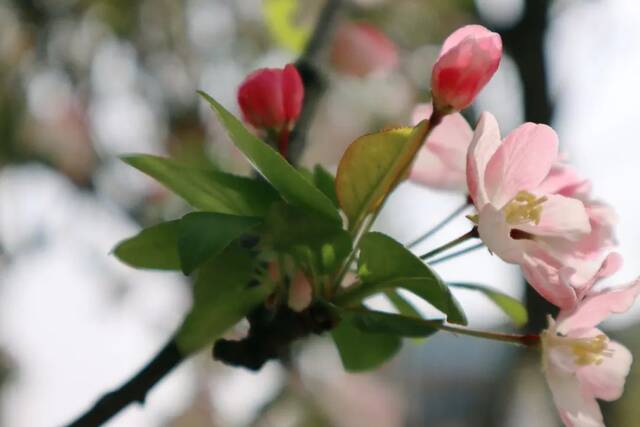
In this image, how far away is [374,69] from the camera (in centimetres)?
174

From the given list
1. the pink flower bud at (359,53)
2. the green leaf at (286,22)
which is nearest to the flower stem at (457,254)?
the green leaf at (286,22)

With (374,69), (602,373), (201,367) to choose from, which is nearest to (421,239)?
(602,373)

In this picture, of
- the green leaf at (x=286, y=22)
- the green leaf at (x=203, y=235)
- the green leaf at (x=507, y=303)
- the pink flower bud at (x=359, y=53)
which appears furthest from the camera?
the pink flower bud at (x=359, y=53)

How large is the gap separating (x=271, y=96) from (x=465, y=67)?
5.9 inches

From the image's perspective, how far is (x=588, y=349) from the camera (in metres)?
0.67

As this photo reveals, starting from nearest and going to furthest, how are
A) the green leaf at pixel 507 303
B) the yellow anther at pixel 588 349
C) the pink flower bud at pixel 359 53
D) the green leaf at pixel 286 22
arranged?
1. the yellow anther at pixel 588 349
2. the green leaf at pixel 507 303
3. the green leaf at pixel 286 22
4. the pink flower bud at pixel 359 53

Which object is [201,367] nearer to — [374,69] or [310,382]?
[310,382]

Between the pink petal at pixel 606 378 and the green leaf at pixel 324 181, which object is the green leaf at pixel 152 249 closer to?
the green leaf at pixel 324 181

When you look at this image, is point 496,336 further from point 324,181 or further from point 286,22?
point 286,22

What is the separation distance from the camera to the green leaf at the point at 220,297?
2.09 ft

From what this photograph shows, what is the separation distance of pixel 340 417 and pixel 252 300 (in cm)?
216

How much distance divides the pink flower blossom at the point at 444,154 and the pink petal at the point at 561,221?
8 cm

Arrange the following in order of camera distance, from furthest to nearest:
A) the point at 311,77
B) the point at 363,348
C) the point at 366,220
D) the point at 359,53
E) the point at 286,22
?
the point at 359,53
the point at 286,22
the point at 311,77
the point at 363,348
the point at 366,220

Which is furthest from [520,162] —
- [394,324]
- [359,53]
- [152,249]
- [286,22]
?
[359,53]
